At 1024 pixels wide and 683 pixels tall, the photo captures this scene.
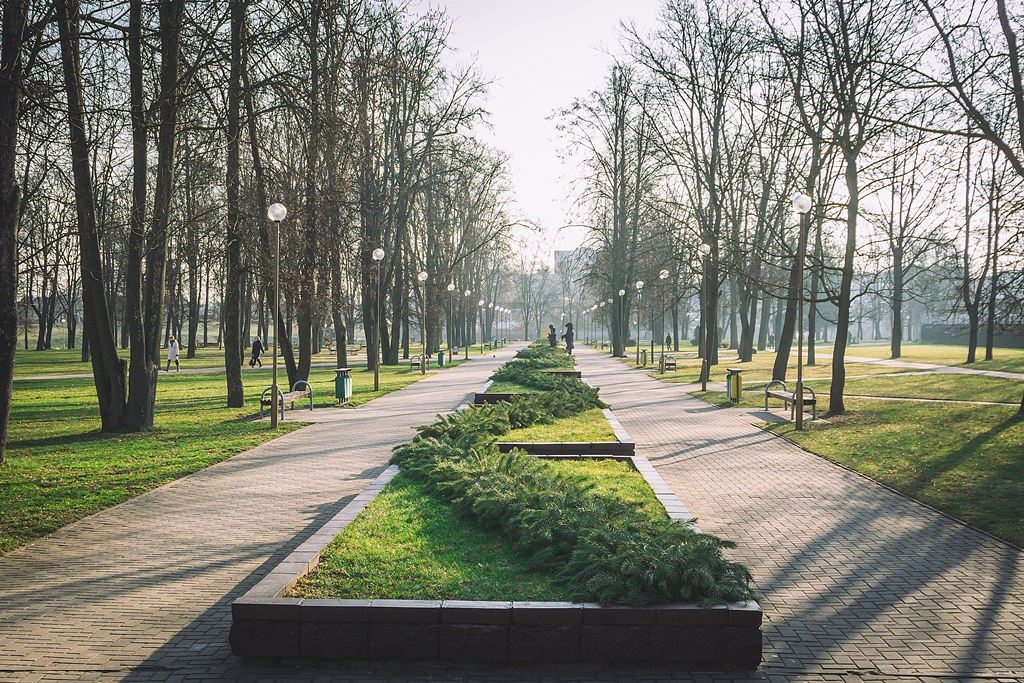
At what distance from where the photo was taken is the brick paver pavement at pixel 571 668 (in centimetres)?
461

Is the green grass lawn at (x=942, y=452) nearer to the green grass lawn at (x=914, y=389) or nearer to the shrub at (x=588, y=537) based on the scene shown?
the green grass lawn at (x=914, y=389)

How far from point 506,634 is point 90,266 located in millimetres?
11303

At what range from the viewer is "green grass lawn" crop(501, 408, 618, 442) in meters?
12.8

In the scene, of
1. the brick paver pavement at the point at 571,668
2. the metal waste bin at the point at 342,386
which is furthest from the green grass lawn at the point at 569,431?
the metal waste bin at the point at 342,386

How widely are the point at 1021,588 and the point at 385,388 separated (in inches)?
826

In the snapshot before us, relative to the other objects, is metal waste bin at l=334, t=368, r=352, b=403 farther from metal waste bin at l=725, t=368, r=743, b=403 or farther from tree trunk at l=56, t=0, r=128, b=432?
metal waste bin at l=725, t=368, r=743, b=403

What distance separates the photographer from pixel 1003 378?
25625mm

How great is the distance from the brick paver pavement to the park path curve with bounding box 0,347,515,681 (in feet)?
0.06

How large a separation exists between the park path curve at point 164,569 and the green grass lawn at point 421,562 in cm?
A: 74

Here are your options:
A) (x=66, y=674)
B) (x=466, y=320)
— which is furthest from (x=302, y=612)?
(x=466, y=320)

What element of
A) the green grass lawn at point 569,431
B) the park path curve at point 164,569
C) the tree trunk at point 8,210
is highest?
the tree trunk at point 8,210

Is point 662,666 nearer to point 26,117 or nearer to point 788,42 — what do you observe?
point 26,117

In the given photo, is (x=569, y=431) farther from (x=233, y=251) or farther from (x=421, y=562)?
(x=233, y=251)

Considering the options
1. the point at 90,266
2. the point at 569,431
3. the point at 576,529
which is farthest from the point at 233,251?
the point at 576,529
